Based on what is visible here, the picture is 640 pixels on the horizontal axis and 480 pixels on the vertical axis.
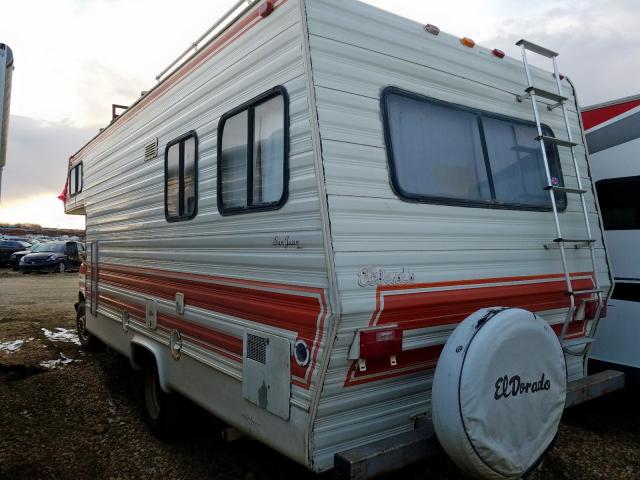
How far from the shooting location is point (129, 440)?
13.7ft

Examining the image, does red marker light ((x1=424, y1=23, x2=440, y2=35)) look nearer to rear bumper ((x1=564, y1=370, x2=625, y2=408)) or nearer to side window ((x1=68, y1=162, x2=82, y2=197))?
rear bumper ((x1=564, y1=370, x2=625, y2=408))


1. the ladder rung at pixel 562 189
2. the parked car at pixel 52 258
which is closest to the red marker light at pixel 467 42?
the ladder rung at pixel 562 189

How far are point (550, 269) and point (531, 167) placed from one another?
75 cm

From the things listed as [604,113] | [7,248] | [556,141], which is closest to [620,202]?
[604,113]

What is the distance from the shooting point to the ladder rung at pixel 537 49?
11.6ft

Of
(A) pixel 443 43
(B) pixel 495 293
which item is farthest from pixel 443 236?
(A) pixel 443 43

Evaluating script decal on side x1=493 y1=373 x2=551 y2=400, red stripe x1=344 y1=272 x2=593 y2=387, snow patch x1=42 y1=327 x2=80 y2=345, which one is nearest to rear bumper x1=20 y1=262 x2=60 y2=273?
snow patch x1=42 y1=327 x2=80 y2=345

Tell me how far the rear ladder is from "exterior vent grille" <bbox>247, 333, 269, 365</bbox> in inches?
79.2

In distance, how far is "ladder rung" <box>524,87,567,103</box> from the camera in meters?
3.44

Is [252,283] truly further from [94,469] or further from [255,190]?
[94,469]

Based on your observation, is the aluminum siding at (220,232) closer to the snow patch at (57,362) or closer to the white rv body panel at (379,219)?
the white rv body panel at (379,219)

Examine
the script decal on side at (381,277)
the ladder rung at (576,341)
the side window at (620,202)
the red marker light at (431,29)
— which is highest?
the red marker light at (431,29)

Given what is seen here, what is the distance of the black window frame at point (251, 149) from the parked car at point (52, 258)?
1740 centimetres

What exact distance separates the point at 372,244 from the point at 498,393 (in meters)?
0.92
